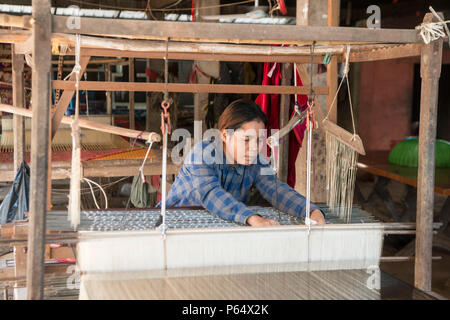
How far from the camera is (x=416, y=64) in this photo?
8711 mm

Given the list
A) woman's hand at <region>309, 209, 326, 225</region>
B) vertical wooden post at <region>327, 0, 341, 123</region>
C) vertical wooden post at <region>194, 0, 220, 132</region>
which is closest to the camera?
woman's hand at <region>309, 209, 326, 225</region>

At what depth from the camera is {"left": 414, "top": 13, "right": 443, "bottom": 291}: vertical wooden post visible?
1.73 metres

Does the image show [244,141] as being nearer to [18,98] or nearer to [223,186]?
[223,186]

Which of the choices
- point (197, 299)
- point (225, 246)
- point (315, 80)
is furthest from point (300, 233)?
point (315, 80)

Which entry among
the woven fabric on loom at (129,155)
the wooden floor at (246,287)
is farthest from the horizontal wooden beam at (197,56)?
the woven fabric on loom at (129,155)

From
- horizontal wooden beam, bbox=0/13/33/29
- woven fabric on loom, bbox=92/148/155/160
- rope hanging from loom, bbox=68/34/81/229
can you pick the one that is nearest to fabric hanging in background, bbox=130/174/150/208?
woven fabric on loom, bbox=92/148/155/160

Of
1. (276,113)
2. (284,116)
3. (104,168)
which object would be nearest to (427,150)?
(284,116)

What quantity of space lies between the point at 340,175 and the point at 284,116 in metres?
1.56

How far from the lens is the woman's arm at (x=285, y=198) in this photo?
2201 mm

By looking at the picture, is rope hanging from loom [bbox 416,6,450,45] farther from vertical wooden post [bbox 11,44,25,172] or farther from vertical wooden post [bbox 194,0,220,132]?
vertical wooden post [bbox 194,0,220,132]

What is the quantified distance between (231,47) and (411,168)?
3568 millimetres

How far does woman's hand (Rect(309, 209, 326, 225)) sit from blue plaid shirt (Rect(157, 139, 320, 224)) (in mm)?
31

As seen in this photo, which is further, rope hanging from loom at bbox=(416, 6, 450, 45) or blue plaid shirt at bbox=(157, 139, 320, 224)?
blue plaid shirt at bbox=(157, 139, 320, 224)
